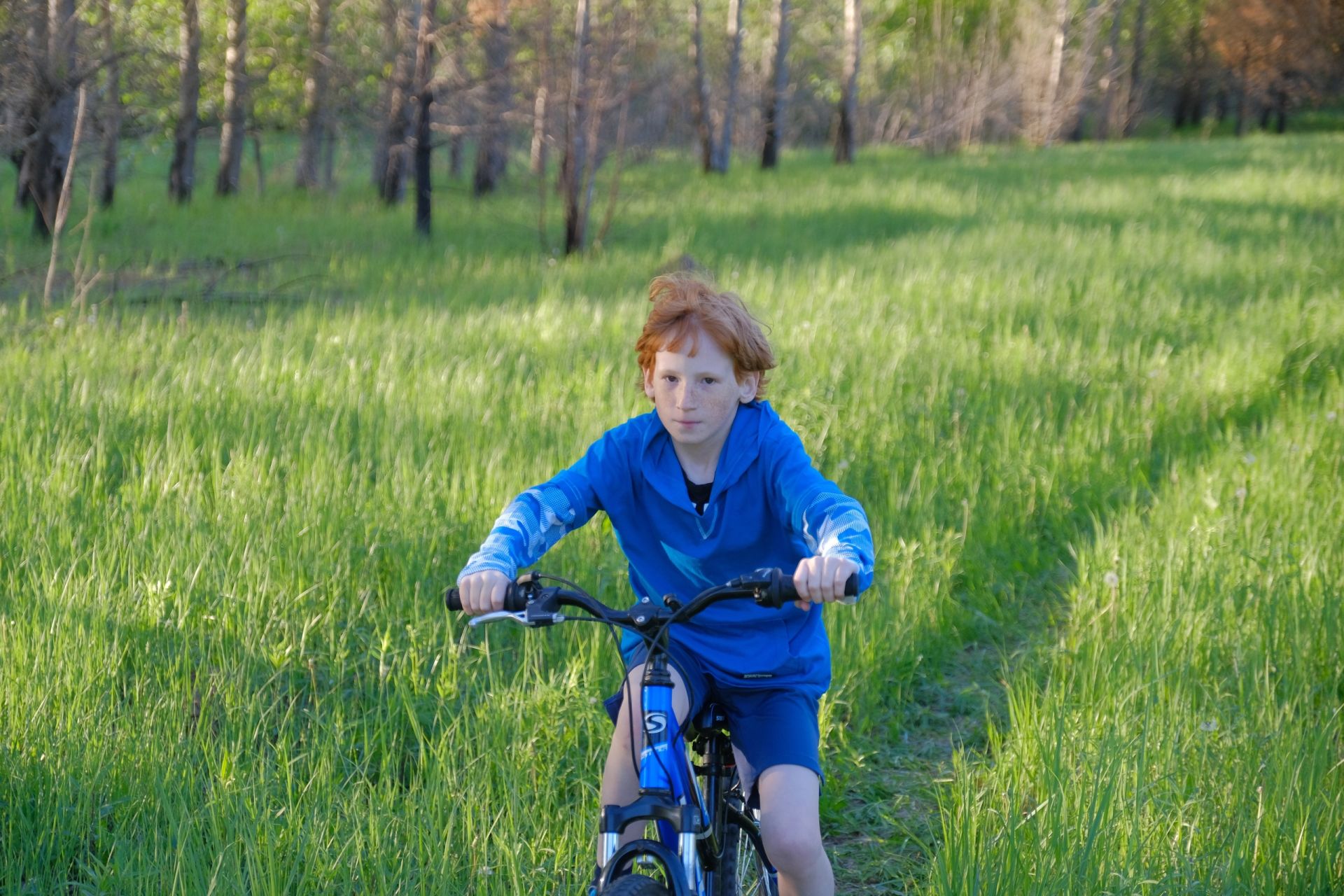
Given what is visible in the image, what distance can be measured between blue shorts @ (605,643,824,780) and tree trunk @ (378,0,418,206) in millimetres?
11808

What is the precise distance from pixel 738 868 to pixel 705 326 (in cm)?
111

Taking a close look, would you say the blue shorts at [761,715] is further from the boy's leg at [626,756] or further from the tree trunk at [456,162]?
the tree trunk at [456,162]

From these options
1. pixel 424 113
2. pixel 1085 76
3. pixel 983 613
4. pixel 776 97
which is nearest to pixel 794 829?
pixel 983 613

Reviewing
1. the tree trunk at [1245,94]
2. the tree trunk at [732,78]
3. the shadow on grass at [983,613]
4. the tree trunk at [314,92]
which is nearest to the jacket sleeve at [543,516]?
the shadow on grass at [983,613]

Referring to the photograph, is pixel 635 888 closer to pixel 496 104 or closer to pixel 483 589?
pixel 483 589

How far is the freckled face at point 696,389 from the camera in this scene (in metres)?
2.24

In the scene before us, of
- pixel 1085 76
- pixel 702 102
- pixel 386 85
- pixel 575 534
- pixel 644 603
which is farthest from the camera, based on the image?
pixel 1085 76

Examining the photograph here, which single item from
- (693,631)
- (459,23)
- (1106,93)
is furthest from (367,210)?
(1106,93)

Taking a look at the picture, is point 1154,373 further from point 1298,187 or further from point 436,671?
point 1298,187

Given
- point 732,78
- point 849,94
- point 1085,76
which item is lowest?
point 732,78

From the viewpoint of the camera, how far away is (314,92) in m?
19.7

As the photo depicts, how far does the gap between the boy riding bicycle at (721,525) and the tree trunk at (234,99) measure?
15.3 metres

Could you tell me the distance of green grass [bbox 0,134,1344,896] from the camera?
2.58 m

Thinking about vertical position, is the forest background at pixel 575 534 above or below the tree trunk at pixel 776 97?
below
